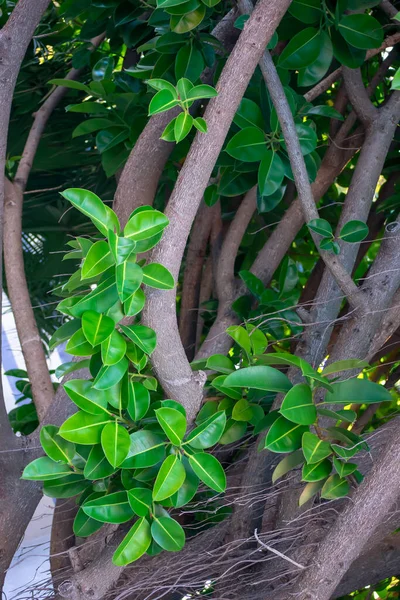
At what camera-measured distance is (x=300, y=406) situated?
833mm

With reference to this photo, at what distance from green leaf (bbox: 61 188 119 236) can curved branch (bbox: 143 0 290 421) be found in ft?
0.38

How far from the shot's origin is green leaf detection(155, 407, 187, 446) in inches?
30.0

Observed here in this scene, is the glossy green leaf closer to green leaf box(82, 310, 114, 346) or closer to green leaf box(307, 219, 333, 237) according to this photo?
green leaf box(82, 310, 114, 346)

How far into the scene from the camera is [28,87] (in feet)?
5.60

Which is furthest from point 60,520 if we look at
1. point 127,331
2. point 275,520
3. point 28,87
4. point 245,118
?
point 28,87

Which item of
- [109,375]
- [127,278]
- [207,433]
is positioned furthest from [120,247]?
[207,433]

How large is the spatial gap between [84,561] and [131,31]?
3.04 feet

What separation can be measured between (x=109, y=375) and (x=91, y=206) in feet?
0.59

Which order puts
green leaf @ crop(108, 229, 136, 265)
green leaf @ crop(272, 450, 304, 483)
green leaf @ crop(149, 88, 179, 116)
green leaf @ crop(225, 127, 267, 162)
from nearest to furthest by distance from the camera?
green leaf @ crop(108, 229, 136, 265) → green leaf @ crop(149, 88, 179, 116) → green leaf @ crop(272, 450, 304, 483) → green leaf @ crop(225, 127, 267, 162)

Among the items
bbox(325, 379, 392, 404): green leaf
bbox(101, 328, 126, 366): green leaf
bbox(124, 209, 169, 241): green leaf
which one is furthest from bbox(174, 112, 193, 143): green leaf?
bbox(325, 379, 392, 404): green leaf

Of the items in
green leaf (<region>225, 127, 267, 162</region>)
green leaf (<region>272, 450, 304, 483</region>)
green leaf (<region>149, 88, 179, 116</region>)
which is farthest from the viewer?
green leaf (<region>225, 127, 267, 162</region>)

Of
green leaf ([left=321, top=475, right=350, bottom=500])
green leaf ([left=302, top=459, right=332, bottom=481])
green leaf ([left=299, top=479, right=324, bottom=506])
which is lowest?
green leaf ([left=299, top=479, right=324, bottom=506])

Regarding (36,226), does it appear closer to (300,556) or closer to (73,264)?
(73,264)

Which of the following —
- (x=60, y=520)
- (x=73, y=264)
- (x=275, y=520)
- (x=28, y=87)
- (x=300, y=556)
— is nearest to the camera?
(x=300, y=556)
